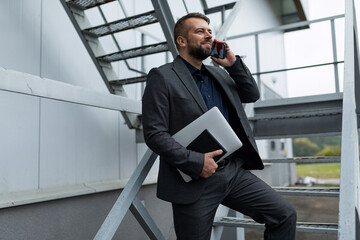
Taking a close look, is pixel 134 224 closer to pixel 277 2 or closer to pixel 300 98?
pixel 300 98

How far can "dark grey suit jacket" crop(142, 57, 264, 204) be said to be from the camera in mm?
1620

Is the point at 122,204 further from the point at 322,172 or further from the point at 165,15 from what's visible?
the point at 322,172

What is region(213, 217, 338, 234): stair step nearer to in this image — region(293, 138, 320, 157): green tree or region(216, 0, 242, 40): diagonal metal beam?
region(216, 0, 242, 40): diagonal metal beam

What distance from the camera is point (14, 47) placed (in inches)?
107

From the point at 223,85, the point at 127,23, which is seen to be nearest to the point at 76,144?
the point at 127,23

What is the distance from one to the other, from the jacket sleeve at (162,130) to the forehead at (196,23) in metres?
0.40

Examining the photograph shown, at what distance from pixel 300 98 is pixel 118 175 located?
220cm

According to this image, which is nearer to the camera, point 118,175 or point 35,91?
point 35,91

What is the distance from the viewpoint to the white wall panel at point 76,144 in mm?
2951

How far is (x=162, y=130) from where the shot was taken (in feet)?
5.46

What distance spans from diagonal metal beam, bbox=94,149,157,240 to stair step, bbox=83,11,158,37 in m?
1.31

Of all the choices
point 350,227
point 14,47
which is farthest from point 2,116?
point 350,227

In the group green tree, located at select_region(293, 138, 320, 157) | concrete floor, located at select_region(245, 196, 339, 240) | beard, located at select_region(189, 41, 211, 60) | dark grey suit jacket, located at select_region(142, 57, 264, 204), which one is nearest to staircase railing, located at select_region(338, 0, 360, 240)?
dark grey suit jacket, located at select_region(142, 57, 264, 204)

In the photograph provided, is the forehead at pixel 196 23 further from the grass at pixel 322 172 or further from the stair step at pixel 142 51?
the grass at pixel 322 172
